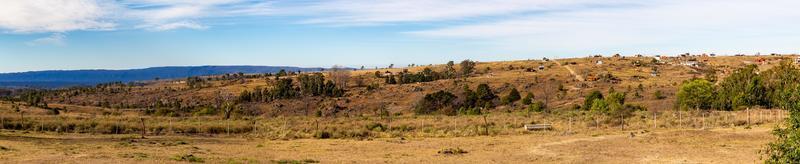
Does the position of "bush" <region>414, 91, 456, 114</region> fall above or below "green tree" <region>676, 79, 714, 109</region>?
below

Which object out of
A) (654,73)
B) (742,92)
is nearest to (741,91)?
(742,92)

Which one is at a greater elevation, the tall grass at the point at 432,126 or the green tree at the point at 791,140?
the green tree at the point at 791,140

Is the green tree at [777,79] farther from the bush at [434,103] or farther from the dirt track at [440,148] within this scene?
the bush at [434,103]

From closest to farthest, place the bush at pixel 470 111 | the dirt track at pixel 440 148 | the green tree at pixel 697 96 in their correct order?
the dirt track at pixel 440 148, the green tree at pixel 697 96, the bush at pixel 470 111

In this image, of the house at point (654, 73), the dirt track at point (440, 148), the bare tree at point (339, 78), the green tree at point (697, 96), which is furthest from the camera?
the bare tree at point (339, 78)

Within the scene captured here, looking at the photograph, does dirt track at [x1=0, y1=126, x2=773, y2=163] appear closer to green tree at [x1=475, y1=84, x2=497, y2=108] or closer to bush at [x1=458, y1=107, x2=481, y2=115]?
bush at [x1=458, y1=107, x2=481, y2=115]

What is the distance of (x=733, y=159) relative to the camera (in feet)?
85.1

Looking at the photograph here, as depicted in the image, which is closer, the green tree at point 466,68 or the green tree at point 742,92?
the green tree at point 742,92

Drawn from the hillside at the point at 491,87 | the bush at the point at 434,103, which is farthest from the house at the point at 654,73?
the bush at the point at 434,103

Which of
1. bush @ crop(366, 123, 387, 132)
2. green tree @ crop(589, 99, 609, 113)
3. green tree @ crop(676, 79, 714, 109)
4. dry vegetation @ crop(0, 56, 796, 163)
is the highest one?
green tree @ crop(676, 79, 714, 109)

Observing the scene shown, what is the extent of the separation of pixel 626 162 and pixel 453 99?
55913mm

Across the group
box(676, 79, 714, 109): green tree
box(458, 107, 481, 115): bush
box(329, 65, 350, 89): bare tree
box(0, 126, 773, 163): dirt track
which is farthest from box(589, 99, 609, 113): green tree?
box(329, 65, 350, 89): bare tree

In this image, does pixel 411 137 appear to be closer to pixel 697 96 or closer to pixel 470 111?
pixel 470 111

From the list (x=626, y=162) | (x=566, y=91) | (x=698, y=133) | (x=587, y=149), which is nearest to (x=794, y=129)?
(x=626, y=162)
